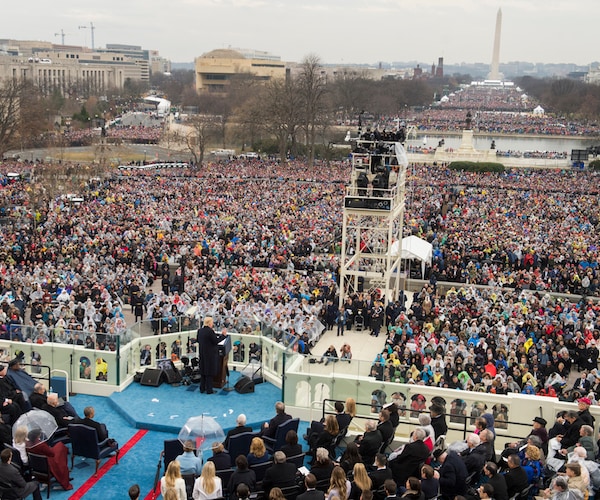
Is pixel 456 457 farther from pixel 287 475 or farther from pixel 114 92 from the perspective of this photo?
pixel 114 92

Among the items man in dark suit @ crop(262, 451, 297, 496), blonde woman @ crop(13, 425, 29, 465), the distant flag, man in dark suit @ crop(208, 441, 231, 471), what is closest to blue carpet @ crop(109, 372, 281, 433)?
man in dark suit @ crop(208, 441, 231, 471)

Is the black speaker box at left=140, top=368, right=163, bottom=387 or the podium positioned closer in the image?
the podium

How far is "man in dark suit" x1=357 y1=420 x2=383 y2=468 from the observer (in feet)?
34.4

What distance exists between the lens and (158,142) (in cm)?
8519

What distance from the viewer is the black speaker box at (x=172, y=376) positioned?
1446cm

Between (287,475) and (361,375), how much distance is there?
388 cm

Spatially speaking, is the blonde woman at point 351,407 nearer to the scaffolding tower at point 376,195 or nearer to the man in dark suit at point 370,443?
the man in dark suit at point 370,443

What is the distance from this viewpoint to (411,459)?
33.0 ft

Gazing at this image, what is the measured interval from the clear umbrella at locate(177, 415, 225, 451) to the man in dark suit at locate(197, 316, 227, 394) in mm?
3143

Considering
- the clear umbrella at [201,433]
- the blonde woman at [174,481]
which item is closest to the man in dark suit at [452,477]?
the clear umbrella at [201,433]

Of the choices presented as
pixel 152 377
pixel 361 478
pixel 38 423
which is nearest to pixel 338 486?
pixel 361 478

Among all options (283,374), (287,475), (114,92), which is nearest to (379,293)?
(283,374)

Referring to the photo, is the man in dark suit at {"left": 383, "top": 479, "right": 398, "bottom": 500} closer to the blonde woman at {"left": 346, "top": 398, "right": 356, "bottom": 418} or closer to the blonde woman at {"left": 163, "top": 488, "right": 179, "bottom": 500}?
the blonde woman at {"left": 346, "top": 398, "right": 356, "bottom": 418}

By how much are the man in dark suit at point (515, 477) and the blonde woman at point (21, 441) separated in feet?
21.2
